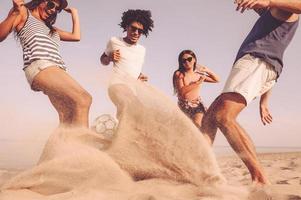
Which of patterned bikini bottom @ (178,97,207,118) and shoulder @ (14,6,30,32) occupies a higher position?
shoulder @ (14,6,30,32)

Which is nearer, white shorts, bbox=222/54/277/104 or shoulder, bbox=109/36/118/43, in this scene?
white shorts, bbox=222/54/277/104

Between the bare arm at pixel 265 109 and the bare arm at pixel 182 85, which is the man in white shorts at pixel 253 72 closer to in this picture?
the bare arm at pixel 265 109

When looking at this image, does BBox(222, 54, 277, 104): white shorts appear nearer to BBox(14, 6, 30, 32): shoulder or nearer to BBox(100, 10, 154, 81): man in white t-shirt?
BBox(100, 10, 154, 81): man in white t-shirt

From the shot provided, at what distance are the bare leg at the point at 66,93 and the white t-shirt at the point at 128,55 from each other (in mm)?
1074

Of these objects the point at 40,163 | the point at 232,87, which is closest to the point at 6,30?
the point at 40,163

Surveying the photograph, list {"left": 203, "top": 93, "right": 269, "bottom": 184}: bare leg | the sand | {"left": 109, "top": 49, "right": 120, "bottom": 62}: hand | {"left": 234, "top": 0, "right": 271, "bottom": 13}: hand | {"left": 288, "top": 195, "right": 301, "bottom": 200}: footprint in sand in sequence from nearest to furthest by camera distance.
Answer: {"left": 288, "top": 195, "right": 301, "bottom": 200}: footprint in sand → the sand → {"left": 234, "top": 0, "right": 271, "bottom": 13}: hand → {"left": 203, "top": 93, "right": 269, "bottom": 184}: bare leg → {"left": 109, "top": 49, "right": 120, "bottom": 62}: hand

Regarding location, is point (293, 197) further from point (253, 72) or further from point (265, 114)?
point (265, 114)

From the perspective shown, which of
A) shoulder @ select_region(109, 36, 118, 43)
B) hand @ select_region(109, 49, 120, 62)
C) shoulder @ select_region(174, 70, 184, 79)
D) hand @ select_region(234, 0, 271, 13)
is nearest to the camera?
hand @ select_region(234, 0, 271, 13)

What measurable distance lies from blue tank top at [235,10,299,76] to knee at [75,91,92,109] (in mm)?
1434

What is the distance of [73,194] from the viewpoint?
2383 millimetres

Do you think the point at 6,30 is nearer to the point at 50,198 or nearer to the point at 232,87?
the point at 50,198

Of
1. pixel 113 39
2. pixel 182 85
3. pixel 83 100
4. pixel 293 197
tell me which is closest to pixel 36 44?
pixel 83 100

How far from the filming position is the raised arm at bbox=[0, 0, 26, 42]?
3.26 metres

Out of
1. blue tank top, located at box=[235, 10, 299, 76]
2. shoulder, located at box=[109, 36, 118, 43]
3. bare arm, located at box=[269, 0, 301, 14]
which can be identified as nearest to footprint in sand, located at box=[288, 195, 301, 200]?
blue tank top, located at box=[235, 10, 299, 76]
